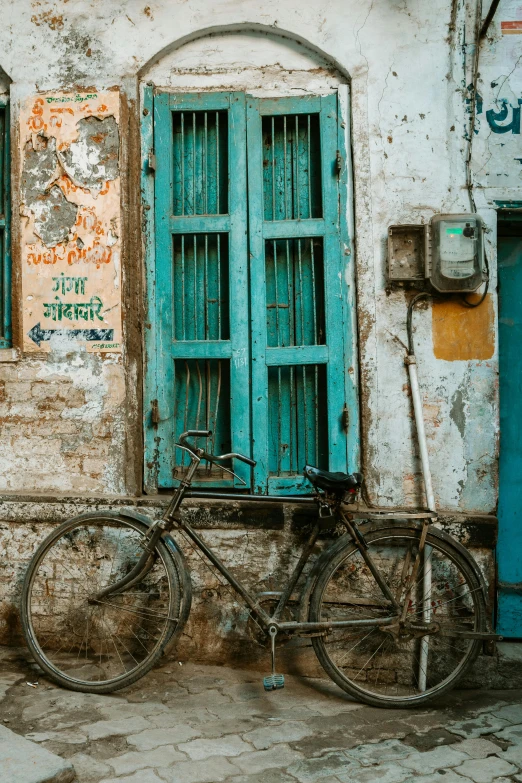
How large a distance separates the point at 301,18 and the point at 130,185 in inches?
51.6

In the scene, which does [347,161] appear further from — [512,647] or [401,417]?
[512,647]

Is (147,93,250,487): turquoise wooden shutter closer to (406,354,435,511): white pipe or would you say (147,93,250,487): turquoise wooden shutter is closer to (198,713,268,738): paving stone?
(406,354,435,511): white pipe

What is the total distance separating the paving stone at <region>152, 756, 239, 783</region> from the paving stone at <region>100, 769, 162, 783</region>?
12 mm

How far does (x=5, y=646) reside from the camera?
14.8 ft

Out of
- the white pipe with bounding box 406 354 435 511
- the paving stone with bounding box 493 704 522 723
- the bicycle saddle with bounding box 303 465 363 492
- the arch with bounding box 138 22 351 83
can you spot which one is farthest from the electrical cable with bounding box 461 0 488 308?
the paving stone with bounding box 493 704 522 723

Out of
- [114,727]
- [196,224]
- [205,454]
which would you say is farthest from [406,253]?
[114,727]

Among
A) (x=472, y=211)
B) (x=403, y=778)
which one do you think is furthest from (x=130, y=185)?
(x=403, y=778)

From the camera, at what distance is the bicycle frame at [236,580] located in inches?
155

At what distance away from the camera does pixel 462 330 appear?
4.32 metres

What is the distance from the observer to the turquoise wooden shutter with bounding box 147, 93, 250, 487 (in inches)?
174

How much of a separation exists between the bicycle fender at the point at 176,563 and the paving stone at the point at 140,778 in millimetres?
847

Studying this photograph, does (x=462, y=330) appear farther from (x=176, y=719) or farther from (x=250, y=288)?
(x=176, y=719)

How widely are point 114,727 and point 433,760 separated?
4.57ft

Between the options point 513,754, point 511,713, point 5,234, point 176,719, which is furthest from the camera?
point 5,234
